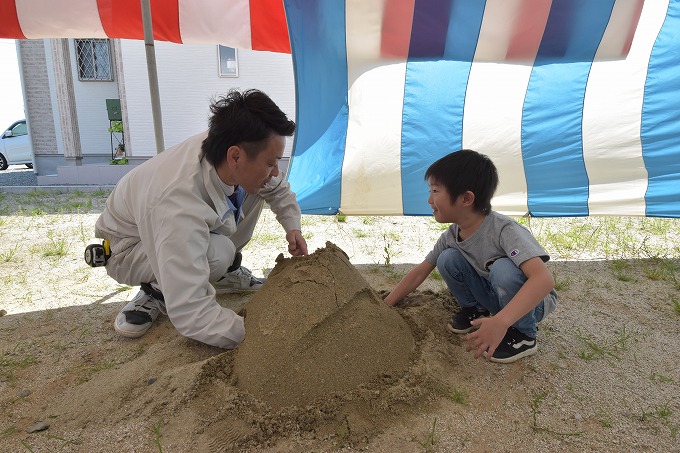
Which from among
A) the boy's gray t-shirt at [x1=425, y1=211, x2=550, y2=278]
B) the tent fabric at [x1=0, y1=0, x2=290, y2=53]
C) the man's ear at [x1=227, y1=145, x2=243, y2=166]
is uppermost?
the tent fabric at [x1=0, y1=0, x2=290, y2=53]

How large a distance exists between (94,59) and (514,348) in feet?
29.3

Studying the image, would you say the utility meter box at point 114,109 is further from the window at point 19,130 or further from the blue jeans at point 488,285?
the blue jeans at point 488,285

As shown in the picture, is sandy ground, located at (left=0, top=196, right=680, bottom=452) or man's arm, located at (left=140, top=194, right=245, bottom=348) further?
man's arm, located at (left=140, top=194, right=245, bottom=348)

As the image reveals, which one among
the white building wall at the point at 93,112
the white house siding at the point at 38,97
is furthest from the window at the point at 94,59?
the white house siding at the point at 38,97

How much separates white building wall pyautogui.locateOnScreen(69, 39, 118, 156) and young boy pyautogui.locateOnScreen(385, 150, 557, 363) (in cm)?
818

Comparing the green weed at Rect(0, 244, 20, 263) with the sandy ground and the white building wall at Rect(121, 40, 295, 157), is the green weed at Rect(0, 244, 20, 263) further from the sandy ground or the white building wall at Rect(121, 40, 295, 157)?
the white building wall at Rect(121, 40, 295, 157)

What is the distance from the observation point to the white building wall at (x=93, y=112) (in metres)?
8.05

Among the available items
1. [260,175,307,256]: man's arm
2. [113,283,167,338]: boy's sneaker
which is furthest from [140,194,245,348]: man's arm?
[260,175,307,256]: man's arm

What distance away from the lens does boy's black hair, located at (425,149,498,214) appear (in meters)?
1.57

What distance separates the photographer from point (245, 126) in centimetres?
151

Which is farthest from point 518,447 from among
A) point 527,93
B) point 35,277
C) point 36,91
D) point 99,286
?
point 36,91

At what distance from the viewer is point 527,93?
3.05 meters

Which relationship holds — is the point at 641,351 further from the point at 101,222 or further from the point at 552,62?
the point at 101,222

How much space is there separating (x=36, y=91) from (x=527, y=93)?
8.71 m
